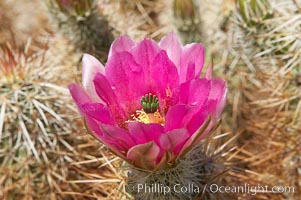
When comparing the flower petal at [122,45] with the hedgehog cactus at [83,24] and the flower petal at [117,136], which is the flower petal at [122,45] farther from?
the hedgehog cactus at [83,24]

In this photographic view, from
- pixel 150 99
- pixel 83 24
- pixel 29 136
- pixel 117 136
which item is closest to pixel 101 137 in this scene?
pixel 117 136

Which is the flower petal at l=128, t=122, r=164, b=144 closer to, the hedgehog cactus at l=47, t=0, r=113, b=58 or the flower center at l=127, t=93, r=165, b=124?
the flower center at l=127, t=93, r=165, b=124

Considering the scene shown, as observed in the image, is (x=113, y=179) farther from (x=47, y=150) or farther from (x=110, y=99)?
(x=47, y=150)

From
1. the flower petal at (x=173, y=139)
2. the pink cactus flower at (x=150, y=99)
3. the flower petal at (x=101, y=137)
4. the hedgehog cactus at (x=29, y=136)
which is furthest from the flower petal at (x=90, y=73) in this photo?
the hedgehog cactus at (x=29, y=136)

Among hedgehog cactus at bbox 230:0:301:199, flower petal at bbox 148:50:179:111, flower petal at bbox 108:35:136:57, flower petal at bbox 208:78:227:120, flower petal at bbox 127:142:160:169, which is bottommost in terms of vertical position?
hedgehog cactus at bbox 230:0:301:199

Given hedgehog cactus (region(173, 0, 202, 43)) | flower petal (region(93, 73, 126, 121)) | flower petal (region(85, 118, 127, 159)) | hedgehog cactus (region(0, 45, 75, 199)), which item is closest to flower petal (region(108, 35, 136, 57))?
flower petal (region(93, 73, 126, 121))

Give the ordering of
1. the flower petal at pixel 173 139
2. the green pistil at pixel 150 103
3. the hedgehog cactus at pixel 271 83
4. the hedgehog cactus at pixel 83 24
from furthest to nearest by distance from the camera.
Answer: the hedgehog cactus at pixel 83 24 → the hedgehog cactus at pixel 271 83 → the green pistil at pixel 150 103 → the flower petal at pixel 173 139
